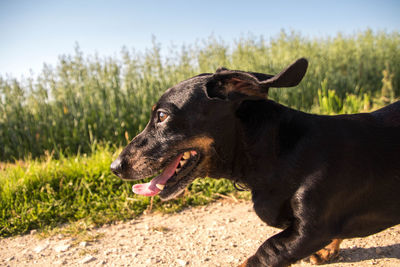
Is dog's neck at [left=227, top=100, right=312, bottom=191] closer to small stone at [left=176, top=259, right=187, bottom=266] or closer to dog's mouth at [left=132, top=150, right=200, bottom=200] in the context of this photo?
dog's mouth at [left=132, top=150, right=200, bottom=200]

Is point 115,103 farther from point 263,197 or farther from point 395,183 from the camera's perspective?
point 395,183

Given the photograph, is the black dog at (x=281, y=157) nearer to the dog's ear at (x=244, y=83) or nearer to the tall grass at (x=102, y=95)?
the dog's ear at (x=244, y=83)

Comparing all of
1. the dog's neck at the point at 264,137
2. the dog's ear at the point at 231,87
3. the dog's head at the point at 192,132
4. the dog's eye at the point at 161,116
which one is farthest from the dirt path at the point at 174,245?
the dog's ear at the point at 231,87

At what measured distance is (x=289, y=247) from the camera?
2.23 m

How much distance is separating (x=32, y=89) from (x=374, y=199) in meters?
6.12

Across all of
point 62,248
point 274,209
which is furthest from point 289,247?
point 62,248

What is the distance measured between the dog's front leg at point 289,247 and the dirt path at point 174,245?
0.77 m

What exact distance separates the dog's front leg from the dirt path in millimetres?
771

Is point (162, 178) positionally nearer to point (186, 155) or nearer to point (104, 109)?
point (186, 155)

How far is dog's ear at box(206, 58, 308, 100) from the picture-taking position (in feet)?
6.71

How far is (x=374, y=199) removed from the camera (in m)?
2.38

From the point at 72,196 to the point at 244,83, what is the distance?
2.93 m

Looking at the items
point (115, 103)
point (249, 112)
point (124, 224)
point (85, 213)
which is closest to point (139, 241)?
point (124, 224)

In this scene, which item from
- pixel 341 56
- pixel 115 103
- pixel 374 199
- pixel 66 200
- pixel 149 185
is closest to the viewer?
pixel 374 199
